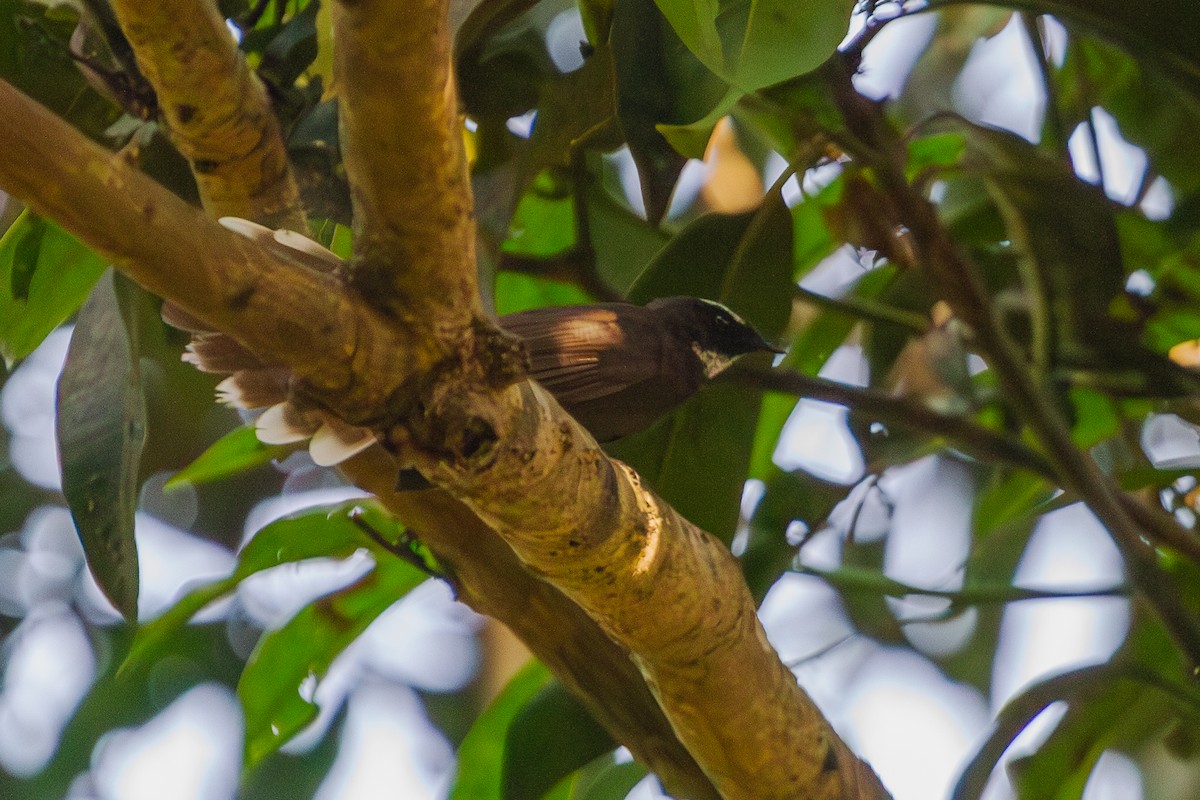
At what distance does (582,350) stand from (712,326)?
248 millimetres

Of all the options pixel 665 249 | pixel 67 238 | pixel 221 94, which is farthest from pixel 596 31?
pixel 67 238

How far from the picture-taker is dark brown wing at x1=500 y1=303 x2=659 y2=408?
56.7 inches

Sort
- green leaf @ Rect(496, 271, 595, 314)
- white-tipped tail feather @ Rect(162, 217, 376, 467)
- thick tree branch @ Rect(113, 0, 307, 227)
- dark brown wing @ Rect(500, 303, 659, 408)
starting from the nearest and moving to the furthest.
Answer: thick tree branch @ Rect(113, 0, 307, 227)
white-tipped tail feather @ Rect(162, 217, 376, 467)
dark brown wing @ Rect(500, 303, 659, 408)
green leaf @ Rect(496, 271, 595, 314)

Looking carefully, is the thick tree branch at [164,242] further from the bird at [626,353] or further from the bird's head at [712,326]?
the bird's head at [712,326]

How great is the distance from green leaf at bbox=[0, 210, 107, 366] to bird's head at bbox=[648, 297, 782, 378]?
2.45 ft

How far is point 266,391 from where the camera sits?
1253 mm

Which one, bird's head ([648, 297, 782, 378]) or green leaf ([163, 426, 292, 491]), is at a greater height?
bird's head ([648, 297, 782, 378])

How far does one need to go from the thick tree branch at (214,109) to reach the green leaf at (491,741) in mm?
818

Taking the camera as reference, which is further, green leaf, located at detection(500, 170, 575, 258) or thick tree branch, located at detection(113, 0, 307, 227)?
green leaf, located at detection(500, 170, 575, 258)

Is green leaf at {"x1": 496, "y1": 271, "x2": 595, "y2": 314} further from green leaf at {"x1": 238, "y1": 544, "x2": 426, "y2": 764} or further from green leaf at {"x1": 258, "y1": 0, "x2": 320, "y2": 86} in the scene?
green leaf at {"x1": 258, "y1": 0, "x2": 320, "y2": 86}

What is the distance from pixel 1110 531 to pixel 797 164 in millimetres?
645

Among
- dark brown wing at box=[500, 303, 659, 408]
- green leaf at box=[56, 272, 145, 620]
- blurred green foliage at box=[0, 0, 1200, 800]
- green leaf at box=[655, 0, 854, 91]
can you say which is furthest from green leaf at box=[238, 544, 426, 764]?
green leaf at box=[655, 0, 854, 91]

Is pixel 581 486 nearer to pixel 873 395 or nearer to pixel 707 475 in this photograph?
pixel 707 475

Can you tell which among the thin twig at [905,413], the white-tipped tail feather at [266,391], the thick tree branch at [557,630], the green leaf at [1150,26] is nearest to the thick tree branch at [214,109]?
the white-tipped tail feather at [266,391]
